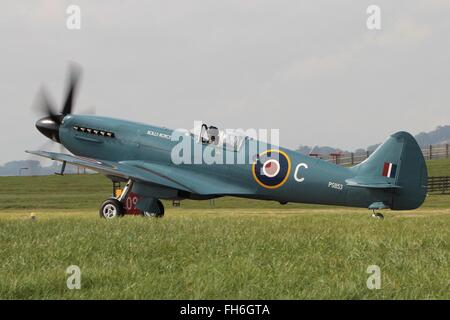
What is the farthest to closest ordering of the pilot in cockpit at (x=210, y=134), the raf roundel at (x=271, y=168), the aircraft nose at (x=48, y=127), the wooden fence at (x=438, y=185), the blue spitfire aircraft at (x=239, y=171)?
the wooden fence at (x=438, y=185) → the aircraft nose at (x=48, y=127) → the pilot in cockpit at (x=210, y=134) → the raf roundel at (x=271, y=168) → the blue spitfire aircraft at (x=239, y=171)

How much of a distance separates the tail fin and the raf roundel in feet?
6.10

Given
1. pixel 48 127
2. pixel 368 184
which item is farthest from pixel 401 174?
pixel 48 127

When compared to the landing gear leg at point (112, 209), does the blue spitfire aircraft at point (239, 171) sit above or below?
above

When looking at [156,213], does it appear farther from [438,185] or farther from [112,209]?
[438,185]

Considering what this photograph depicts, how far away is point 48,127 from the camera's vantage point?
63.0 ft

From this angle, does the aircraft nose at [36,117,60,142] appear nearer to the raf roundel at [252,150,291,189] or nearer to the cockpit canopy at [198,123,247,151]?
the cockpit canopy at [198,123,247,151]

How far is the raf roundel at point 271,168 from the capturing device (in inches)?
617

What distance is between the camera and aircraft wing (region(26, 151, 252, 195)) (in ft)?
54.0

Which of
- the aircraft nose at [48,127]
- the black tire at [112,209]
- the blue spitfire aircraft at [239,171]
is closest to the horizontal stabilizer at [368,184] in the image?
the blue spitfire aircraft at [239,171]

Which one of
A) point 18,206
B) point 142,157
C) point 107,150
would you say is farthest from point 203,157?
point 18,206

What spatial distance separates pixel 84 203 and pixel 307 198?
23251mm

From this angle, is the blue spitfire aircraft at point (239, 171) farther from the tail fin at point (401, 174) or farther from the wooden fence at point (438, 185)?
the wooden fence at point (438, 185)
